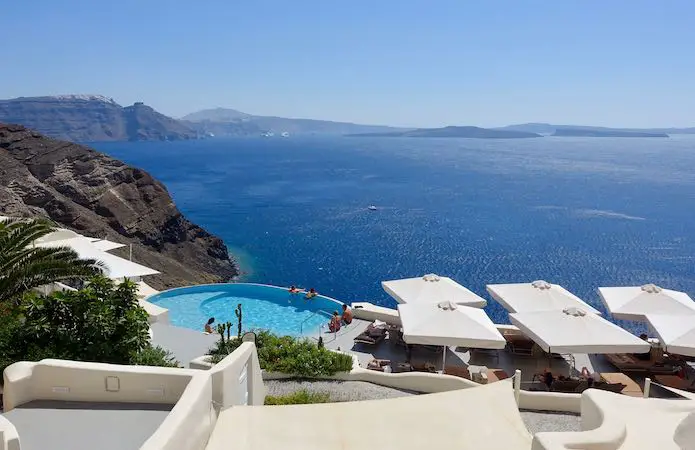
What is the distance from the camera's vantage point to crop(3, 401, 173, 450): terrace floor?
5586 millimetres

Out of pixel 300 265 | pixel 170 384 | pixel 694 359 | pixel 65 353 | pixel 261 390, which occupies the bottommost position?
pixel 300 265

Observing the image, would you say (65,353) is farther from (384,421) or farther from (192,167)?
(192,167)

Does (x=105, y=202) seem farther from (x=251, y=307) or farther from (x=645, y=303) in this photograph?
(x=645, y=303)

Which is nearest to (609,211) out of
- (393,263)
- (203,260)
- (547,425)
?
(393,263)

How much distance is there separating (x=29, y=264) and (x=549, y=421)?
12.0 metres

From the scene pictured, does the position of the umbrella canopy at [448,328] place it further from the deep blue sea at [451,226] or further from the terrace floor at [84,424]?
the deep blue sea at [451,226]

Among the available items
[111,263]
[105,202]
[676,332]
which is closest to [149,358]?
[111,263]

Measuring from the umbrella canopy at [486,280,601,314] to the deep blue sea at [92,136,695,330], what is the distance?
2021cm

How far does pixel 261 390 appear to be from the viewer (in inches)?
393

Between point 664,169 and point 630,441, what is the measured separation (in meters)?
179

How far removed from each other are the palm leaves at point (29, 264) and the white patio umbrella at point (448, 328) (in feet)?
26.5

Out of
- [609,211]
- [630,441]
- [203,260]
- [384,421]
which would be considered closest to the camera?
[630,441]

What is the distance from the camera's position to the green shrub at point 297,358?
12078 mm

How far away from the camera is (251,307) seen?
74.5ft
